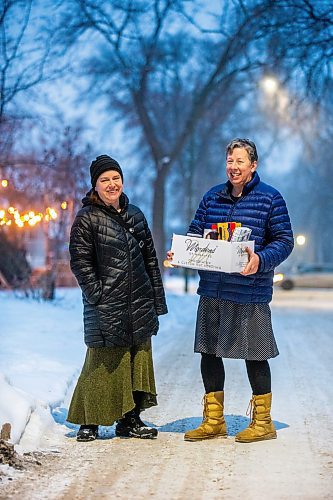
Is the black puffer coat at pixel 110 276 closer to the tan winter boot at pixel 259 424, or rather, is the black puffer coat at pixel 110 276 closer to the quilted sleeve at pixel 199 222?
the quilted sleeve at pixel 199 222

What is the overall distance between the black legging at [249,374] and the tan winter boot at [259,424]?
0.07 metres

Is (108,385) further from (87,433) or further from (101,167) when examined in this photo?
(101,167)

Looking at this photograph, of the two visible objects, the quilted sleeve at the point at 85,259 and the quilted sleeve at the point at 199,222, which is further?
the quilted sleeve at the point at 199,222

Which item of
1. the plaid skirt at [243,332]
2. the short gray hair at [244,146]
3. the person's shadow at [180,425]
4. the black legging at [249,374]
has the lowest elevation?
the person's shadow at [180,425]

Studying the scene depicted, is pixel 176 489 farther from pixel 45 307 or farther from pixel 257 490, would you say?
pixel 45 307

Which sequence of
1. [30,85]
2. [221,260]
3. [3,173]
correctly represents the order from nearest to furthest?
[221,260], [30,85], [3,173]

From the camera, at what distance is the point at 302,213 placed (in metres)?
87.6

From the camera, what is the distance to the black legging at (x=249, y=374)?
7609mm

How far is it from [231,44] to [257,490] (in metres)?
25.0

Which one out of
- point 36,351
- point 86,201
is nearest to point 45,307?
point 36,351

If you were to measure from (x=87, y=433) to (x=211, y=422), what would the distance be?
0.93 metres

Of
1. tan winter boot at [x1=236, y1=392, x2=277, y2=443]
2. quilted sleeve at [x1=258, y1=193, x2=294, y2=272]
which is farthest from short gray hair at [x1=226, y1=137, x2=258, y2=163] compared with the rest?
tan winter boot at [x1=236, y1=392, x2=277, y2=443]

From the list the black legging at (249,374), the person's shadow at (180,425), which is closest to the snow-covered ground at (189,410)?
the person's shadow at (180,425)

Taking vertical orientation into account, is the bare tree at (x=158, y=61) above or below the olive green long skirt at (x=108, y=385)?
above
